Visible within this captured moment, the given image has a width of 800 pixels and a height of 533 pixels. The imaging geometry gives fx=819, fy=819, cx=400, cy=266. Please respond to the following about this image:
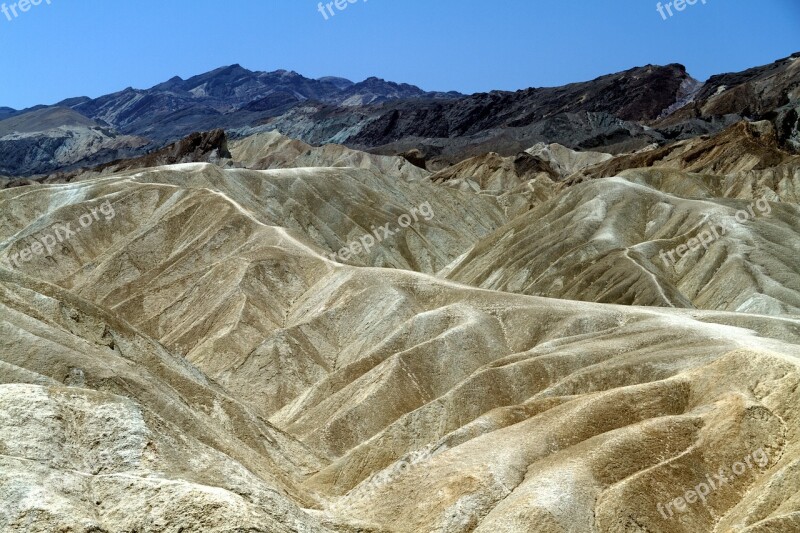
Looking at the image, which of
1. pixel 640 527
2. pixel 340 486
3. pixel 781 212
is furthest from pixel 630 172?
pixel 640 527

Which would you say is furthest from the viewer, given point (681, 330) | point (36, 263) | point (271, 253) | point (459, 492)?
point (36, 263)

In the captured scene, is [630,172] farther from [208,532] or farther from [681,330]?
[208,532]

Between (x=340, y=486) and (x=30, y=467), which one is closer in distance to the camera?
(x=30, y=467)

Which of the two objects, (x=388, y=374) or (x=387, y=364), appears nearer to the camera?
(x=388, y=374)

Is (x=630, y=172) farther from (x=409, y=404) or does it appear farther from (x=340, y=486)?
(x=340, y=486)

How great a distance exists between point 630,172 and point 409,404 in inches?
3732

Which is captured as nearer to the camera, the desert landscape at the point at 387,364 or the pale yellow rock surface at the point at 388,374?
the pale yellow rock surface at the point at 388,374

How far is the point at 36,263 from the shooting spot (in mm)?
98750

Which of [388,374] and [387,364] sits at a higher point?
[387,364]

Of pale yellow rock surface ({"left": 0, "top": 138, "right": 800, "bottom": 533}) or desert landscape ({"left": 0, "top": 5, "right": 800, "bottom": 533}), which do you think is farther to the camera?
desert landscape ({"left": 0, "top": 5, "right": 800, "bottom": 533})

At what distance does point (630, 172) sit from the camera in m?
139

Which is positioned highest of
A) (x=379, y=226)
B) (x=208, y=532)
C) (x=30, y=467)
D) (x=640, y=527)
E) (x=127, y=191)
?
(x=127, y=191)

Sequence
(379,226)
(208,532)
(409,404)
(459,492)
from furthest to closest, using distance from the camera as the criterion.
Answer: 1. (379,226)
2. (409,404)
3. (459,492)
4. (208,532)

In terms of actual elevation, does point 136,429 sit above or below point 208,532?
above
